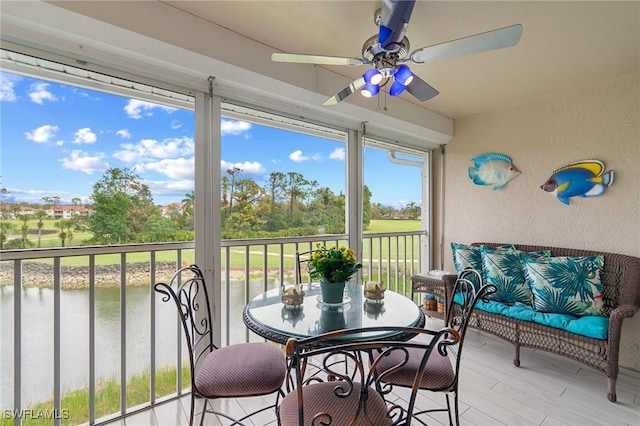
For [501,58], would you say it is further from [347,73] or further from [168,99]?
[168,99]

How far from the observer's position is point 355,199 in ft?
10.3

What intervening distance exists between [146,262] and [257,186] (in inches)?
40.6

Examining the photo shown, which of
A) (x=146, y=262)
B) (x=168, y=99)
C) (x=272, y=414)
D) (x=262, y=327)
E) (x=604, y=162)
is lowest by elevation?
(x=272, y=414)

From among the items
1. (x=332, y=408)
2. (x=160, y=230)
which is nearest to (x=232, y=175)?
(x=160, y=230)

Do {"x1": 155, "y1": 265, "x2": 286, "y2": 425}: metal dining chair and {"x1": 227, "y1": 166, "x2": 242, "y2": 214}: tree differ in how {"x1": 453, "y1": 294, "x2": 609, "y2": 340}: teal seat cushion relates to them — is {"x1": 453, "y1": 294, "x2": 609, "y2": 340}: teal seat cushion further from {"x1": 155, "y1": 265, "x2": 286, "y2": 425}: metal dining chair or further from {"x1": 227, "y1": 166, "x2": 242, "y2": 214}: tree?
{"x1": 227, "y1": 166, "x2": 242, "y2": 214}: tree

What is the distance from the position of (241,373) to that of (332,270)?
0.70 metres

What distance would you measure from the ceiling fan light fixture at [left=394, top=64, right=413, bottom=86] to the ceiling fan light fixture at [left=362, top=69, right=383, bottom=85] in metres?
0.10

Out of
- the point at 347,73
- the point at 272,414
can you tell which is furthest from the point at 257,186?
the point at 272,414

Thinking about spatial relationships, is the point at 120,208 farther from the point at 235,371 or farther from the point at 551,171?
the point at 551,171

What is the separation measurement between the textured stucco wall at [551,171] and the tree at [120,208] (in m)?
3.41

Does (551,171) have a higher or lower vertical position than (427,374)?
higher

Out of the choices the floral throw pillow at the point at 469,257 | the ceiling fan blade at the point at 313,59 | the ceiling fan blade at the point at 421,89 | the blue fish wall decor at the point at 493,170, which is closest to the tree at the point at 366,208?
the floral throw pillow at the point at 469,257

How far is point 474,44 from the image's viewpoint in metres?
1.43

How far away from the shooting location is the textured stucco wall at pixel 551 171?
2.53 m
